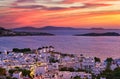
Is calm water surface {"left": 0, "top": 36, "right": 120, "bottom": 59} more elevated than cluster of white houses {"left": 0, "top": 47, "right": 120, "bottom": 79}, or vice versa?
cluster of white houses {"left": 0, "top": 47, "right": 120, "bottom": 79}

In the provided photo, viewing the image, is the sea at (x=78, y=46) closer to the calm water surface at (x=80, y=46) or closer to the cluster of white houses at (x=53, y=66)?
the calm water surface at (x=80, y=46)

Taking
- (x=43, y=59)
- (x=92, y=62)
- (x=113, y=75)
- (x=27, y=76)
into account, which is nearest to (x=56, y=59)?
(x=43, y=59)

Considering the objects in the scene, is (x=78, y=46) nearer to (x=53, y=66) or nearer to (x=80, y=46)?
(x=80, y=46)

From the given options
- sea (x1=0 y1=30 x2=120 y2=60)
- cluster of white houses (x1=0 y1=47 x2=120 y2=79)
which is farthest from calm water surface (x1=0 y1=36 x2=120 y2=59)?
cluster of white houses (x1=0 y1=47 x2=120 y2=79)

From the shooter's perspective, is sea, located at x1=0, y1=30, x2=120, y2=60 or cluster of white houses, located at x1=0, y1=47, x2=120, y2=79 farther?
sea, located at x1=0, y1=30, x2=120, y2=60

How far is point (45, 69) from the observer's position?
1537cm

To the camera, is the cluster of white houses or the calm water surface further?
the calm water surface

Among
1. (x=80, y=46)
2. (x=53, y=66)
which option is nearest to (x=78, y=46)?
(x=80, y=46)

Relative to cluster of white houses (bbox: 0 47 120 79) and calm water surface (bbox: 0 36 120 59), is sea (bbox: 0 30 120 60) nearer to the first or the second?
calm water surface (bbox: 0 36 120 59)

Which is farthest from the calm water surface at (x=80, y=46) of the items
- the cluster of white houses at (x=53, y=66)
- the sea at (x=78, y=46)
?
the cluster of white houses at (x=53, y=66)

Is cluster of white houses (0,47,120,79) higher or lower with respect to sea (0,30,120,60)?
higher

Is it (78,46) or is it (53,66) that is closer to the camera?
(53,66)

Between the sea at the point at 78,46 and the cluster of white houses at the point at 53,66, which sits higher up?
the cluster of white houses at the point at 53,66

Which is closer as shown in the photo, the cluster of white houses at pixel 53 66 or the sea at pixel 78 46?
the cluster of white houses at pixel 53 66
